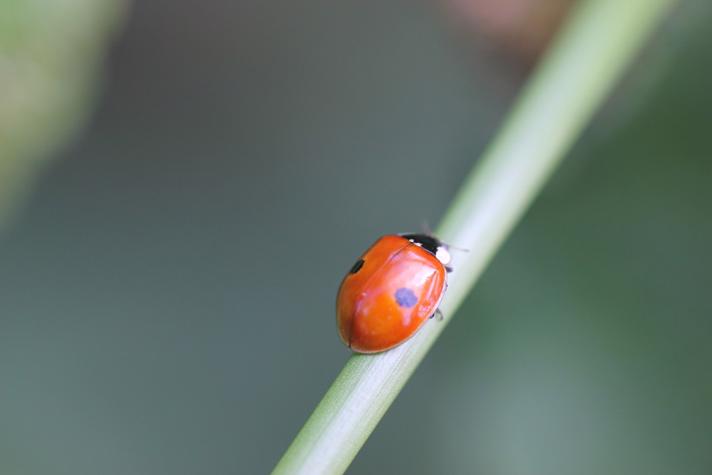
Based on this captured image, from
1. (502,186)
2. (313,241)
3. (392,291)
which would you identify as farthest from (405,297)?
(313,241)

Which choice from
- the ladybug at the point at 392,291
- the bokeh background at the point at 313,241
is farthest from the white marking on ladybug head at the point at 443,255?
the bokeh background at the point at 313,241

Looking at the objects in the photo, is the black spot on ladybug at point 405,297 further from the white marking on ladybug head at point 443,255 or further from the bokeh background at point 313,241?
the bokeh background at point 313,241

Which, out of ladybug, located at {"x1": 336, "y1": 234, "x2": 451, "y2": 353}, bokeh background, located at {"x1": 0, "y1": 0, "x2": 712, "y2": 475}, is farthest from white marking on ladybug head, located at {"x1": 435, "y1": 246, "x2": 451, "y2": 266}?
bokeh background, located at {"x1": 0, "y1": 0, "x2": 712, "y2": 475}

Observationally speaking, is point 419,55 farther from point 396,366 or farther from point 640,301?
point 396,366

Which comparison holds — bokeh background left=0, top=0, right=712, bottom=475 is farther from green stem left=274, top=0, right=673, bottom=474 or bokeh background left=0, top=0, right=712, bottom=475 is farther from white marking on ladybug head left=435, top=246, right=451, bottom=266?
white marking on ladybug head left=435, top=246, right=451, bottom=266

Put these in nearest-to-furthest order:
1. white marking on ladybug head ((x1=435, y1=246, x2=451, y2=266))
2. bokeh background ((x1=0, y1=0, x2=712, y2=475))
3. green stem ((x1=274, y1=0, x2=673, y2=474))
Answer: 1. green stem ((x1=274, y1=0, x2=673, y2=474))
2. white marking on ladybug head ((x1=435, y1=246, x2=451, y2=266))
3. bokeh background ((x1=0, y1=0, x2=712, y2=475))

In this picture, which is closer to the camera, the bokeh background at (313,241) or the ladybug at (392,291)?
the ladybug at (392,291)

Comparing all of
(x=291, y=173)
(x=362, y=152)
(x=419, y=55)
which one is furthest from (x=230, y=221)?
(x=419, y=55)
